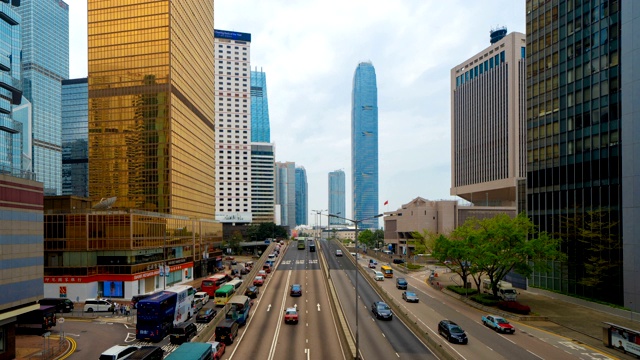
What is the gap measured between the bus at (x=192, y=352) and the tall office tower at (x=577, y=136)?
49.2m

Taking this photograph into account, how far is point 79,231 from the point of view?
67.1 meters

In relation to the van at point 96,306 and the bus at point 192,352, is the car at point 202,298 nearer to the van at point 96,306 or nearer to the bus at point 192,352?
the van at point 96,306

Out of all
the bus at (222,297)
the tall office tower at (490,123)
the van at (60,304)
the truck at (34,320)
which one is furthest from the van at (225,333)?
the tall office tower at (490,123)

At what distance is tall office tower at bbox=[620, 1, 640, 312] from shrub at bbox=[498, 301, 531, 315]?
12.0m

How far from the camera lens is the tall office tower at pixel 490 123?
143875mm

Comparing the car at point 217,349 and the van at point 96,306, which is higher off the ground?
the car at point 217,349

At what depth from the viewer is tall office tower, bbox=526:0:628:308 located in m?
56.5

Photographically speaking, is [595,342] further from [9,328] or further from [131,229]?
[131,229]

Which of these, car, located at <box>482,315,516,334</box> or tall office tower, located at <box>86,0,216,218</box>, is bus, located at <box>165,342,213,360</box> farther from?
tall office tower, located at <box>86,0,216,218</box>

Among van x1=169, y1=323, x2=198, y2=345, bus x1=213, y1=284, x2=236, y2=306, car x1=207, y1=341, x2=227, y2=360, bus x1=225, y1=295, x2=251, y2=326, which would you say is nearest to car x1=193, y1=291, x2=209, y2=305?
bus x1=213, y1=284, x2=236, y2=306

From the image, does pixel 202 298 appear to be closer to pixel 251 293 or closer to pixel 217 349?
pixel 251 293

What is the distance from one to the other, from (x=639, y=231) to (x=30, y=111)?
220m

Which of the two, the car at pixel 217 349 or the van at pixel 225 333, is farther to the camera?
the van at pixel 225 333

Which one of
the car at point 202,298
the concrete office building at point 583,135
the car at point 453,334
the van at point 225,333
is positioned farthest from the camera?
the car at point 202,298
